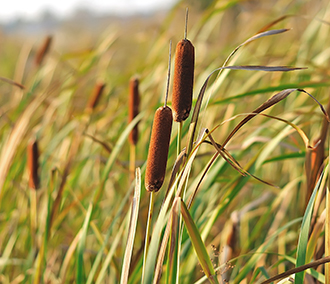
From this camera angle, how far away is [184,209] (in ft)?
2.07

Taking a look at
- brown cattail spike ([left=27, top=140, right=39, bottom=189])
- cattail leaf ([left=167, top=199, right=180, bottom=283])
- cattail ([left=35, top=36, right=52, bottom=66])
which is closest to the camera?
cattail leaf ([left=167, top=199, right=180, bottom=283])

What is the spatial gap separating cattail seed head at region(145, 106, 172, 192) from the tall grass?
3cm

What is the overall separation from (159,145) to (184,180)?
8cm

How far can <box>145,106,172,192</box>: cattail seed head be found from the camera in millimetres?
648

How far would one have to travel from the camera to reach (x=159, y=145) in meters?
0.66

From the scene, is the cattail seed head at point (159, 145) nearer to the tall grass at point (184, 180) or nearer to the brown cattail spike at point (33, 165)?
the tall grass at point (184, 180)

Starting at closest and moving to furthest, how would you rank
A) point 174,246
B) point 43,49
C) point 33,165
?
1. point 174,246
2. point 33,165
3. point 43,49

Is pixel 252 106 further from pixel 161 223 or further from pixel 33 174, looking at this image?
pixel 161 223

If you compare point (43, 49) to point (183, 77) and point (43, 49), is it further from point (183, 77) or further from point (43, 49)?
point (183, 77)

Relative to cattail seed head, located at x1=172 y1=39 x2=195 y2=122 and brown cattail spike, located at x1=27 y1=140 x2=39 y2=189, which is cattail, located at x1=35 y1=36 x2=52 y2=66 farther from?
cattail seed head, located at x1=172 y1=39 x2=195 y2=122

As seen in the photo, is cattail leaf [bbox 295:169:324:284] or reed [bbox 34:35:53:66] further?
reed [bbox 34:35:53:66]

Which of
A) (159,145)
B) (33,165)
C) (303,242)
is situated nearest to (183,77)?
(159,145)

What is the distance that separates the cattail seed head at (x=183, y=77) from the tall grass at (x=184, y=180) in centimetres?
3

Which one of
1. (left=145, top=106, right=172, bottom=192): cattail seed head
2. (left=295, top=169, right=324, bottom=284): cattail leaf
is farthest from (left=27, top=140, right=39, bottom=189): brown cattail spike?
(left=295, top=169, right=324, bottom=284): cattail leaf
